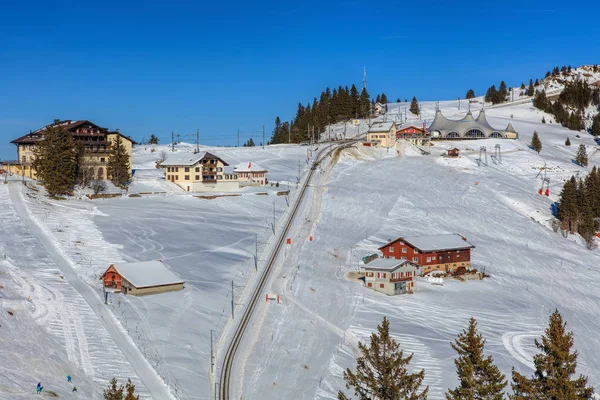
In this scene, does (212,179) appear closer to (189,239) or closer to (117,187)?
(117,187)

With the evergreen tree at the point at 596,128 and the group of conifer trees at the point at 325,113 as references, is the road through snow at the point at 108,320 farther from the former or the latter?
the evergreen tree at the point at 596,128

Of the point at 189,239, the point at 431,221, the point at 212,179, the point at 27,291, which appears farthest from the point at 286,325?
the point at 212,179

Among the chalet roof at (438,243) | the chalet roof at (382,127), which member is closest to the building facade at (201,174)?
the chalet roof at (438,243)

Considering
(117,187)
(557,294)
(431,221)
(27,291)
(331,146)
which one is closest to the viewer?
(27,291)

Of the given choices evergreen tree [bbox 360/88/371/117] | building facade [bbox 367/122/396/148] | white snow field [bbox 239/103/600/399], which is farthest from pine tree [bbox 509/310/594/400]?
evergreen tree [bbox 360/88/371/117]

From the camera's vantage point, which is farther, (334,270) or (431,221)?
(431,221)

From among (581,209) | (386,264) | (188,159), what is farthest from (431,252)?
(188,159)

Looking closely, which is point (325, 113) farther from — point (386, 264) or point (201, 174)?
point (386, 264)
